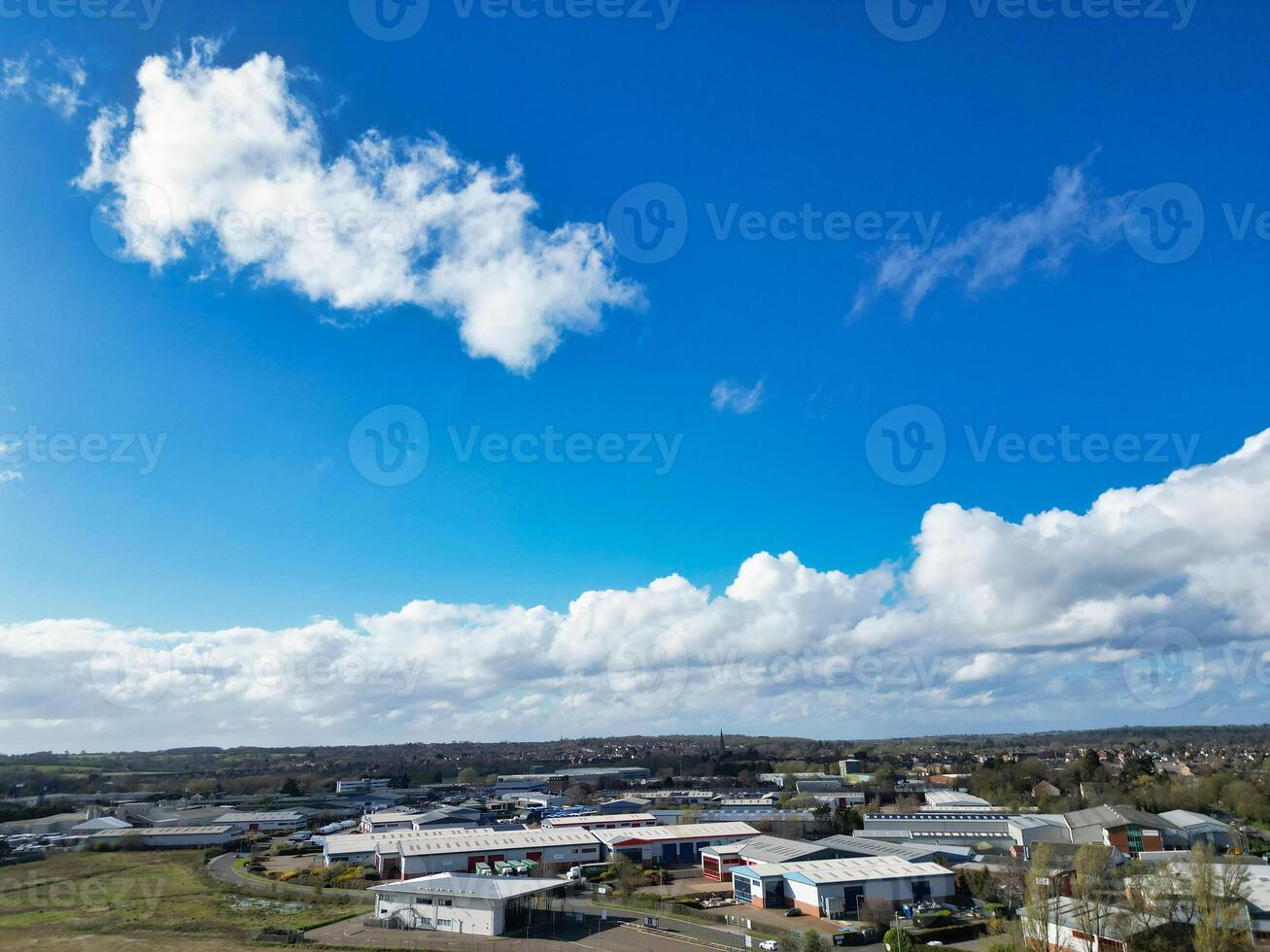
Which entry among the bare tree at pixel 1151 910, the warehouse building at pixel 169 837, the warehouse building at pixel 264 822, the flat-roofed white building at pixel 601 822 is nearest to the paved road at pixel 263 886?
the warehouse building at pixel 169 837

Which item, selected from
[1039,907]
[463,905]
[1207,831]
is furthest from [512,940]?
[1207,831]

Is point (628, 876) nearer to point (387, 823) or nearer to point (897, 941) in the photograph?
point (897, 941)

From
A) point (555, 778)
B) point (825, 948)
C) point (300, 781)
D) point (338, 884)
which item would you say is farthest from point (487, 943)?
point (300, 781)

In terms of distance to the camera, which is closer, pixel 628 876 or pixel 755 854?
pixel 628 876

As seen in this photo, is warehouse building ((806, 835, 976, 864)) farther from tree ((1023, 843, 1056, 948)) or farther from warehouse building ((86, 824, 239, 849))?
warehouse building ((86, 824, 239, 849))

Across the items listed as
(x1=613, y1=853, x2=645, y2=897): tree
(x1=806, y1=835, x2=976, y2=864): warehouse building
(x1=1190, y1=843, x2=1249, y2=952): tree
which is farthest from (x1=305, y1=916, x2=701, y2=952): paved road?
(x1=1190, y1=843, x2=1249, y2=952): tree

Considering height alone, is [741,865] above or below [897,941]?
below
